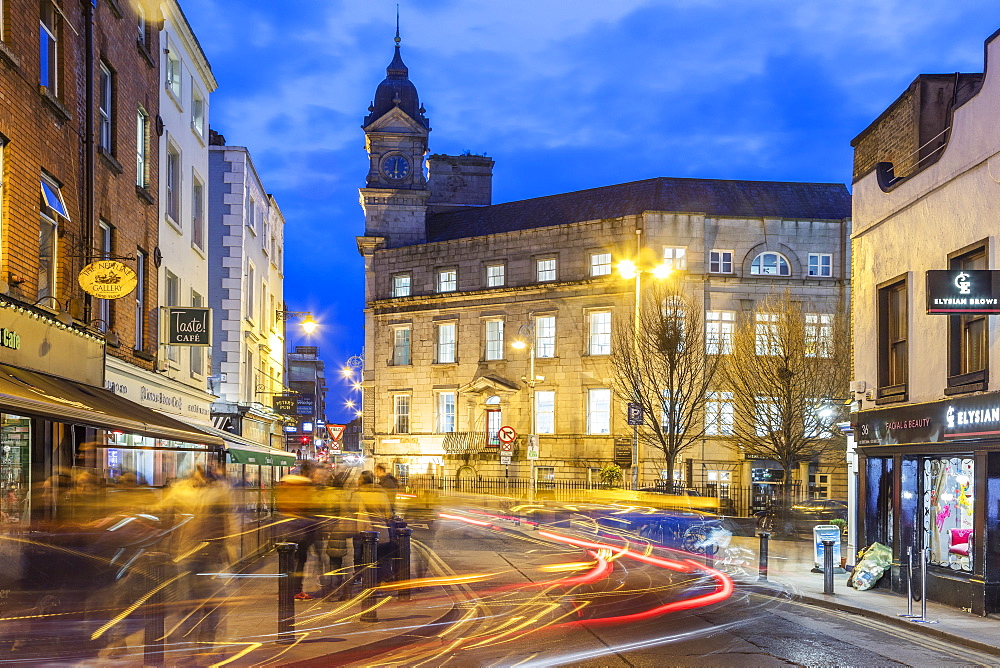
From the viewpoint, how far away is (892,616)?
14.1m

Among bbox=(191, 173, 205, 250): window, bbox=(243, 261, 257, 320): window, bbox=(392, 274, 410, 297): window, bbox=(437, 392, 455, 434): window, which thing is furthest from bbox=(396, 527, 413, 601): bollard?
bbox=(392, 274, 410, 297): window

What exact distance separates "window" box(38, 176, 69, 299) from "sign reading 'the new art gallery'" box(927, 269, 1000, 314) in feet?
41.7

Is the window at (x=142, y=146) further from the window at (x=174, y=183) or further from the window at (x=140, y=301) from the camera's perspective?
the window at (x=174, y=183)

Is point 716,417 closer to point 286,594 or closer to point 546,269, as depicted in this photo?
point 546,269

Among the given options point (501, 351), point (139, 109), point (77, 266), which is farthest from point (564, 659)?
point (501, 351)

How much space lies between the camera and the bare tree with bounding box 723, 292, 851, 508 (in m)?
35.8

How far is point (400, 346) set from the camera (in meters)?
58.8

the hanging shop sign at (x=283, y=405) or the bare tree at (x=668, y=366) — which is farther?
the hanging shop sign at (x=283, y=405)

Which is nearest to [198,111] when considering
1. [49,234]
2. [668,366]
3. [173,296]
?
[173,296]

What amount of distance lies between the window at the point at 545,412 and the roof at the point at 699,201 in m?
8.62

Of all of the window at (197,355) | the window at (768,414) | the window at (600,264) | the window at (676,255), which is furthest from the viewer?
the window at (600,264)

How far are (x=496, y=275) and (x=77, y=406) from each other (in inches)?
1695

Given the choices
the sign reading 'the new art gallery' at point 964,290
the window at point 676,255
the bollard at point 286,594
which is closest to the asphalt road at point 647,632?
the bollard at point 286,594

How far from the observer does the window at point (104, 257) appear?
19047 mm
